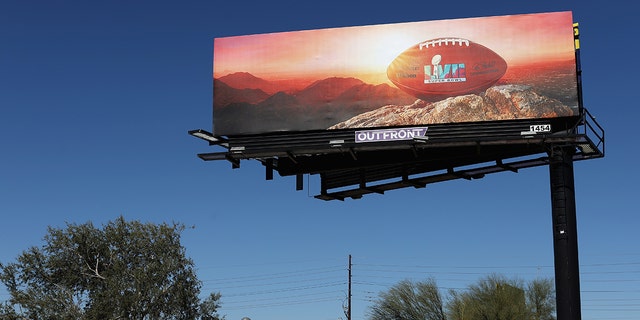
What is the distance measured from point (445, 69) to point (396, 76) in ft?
6.13

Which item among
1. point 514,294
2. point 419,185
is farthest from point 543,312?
point 419,185

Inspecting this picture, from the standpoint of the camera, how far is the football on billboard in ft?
103

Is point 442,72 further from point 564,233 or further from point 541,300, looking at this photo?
point 541,300


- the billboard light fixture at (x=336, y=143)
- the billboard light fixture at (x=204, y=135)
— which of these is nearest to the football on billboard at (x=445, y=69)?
the billboard light fixture at (x=336, y=143)

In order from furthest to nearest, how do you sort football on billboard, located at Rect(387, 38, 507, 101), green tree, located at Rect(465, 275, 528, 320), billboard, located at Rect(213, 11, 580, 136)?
green tree, located at Rect(465, 275, 528, 320) → football on billboard, located at Rect(387, 38, 507, 101) → billboard, located at Rect(213, 11, 580, 136)

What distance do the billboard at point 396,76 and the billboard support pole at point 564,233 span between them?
1.63 metres

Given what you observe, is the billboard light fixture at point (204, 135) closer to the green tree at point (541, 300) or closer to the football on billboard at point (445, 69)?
the football on billboard at point (445, 69)

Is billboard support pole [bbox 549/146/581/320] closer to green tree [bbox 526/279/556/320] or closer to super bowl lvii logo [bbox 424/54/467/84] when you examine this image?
super bowl lvii logo [bbox 424/54/467/84]

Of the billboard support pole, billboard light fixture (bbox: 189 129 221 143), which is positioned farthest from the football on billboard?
billboard light fixture (bbox: 189 129 221 143)

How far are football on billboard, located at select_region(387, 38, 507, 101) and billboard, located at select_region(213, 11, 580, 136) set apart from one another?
0.04 meters

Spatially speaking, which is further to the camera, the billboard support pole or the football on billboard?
the football on billboard

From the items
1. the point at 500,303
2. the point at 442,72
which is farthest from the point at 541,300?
the point at 442,72

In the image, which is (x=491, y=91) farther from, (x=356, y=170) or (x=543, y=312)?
(x=543, y=312)

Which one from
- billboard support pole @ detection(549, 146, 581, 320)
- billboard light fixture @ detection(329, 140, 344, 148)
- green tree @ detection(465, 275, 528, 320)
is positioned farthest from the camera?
green tree @ detection(465, 275, 528, 320)
